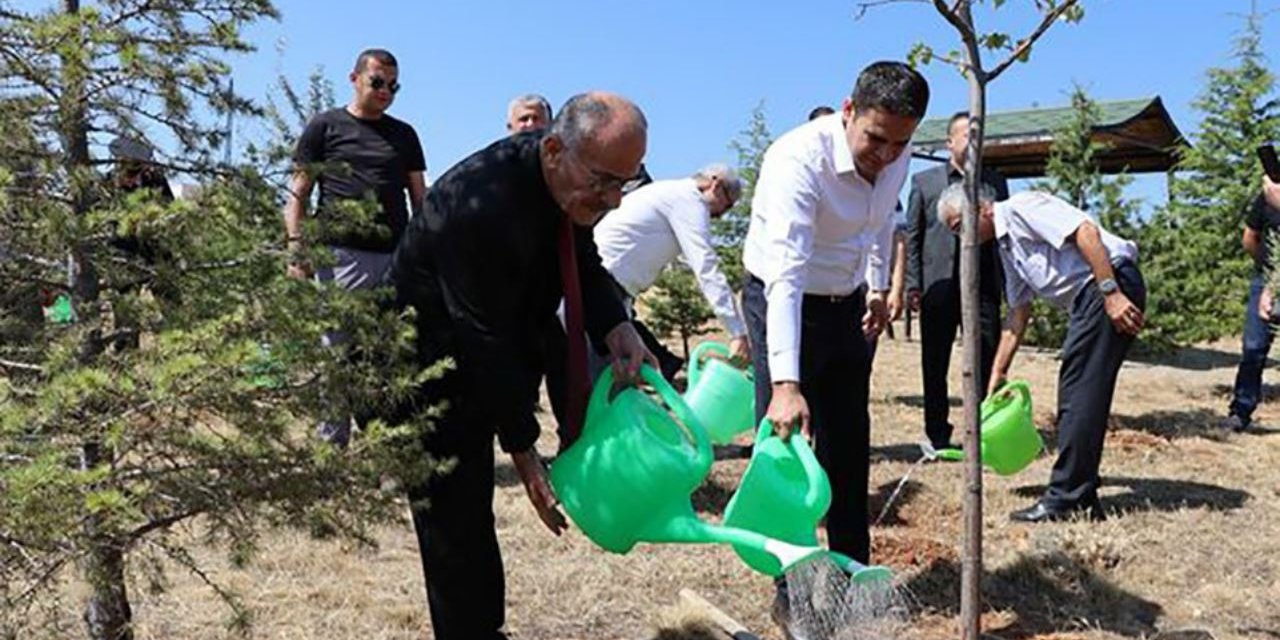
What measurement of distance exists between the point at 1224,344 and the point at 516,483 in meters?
12.8

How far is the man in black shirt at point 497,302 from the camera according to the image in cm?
213

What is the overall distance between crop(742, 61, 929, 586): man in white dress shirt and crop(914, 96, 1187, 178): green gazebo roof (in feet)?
32.6

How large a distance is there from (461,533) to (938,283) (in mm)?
3709

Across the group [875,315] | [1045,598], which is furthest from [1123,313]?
[1045,598]

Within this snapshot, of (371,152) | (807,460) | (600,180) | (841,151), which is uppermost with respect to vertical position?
(371,152)

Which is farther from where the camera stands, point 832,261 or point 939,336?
point 939,336

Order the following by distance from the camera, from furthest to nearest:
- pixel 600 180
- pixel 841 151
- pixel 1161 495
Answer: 1. pixel 1161 495
2. pixel 841 151
3. pixel 600 180

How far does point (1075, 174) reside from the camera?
9.77m

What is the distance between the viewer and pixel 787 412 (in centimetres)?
249

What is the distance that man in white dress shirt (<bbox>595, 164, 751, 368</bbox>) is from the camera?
168 inches

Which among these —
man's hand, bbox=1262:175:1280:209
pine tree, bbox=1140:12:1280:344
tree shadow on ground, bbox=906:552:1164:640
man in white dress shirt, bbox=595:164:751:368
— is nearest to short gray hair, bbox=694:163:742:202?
man in white dress shirt, bbox=595:164:751:368

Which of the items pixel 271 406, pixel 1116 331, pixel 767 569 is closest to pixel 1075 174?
pixel 1116 331

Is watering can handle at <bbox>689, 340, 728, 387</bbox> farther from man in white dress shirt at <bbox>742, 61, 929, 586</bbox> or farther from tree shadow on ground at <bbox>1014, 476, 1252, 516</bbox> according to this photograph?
tree shadow on ground at <bbox>1014, 476, 1252, 516</bbox>

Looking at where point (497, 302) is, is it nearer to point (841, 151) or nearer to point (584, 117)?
point (584, 117)
